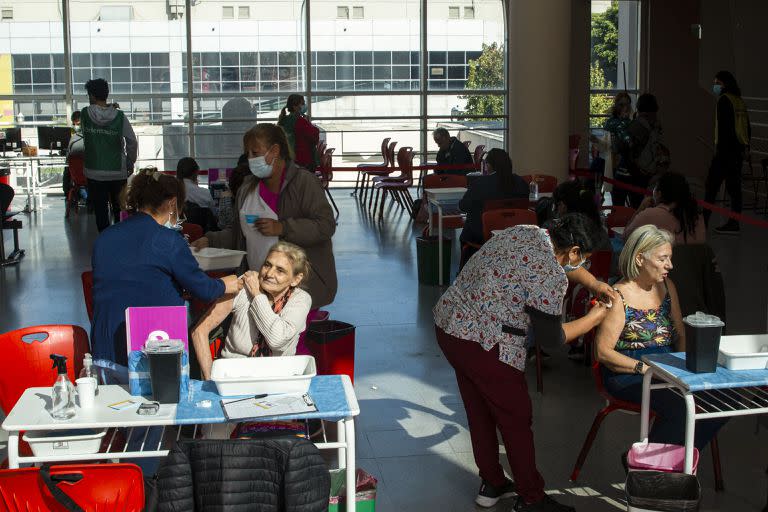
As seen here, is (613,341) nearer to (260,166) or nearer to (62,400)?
(260,166)

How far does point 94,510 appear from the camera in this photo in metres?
2.76

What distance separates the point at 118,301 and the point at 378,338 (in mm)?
3256

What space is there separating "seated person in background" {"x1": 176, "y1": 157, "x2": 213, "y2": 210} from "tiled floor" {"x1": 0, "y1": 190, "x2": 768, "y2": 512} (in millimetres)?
1222

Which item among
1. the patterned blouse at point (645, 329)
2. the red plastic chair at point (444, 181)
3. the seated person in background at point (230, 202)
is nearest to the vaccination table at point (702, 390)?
the patterned blouse at point (645, 329)

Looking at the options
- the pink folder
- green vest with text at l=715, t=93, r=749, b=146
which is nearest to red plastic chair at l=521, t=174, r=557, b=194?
green vest with text at l=715, t=93, r=749, b=146

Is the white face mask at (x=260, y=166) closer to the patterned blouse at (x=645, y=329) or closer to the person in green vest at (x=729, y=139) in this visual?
the patterned blouse at (x=645, y=329)

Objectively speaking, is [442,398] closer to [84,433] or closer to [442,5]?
[84,433]

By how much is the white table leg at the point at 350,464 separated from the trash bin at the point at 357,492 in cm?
6

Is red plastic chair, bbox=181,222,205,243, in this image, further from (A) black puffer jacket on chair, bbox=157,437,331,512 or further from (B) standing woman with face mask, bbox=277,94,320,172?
(B) standing woman with face mask, bbox=277,94,320,172

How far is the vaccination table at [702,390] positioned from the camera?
3531 millimetres

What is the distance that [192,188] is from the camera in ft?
25.6

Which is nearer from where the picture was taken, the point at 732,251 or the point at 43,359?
the point at 43,359

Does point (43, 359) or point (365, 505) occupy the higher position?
point (43, 359)

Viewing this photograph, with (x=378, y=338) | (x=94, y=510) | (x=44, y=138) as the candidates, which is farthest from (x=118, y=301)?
(x=44, y=138)
